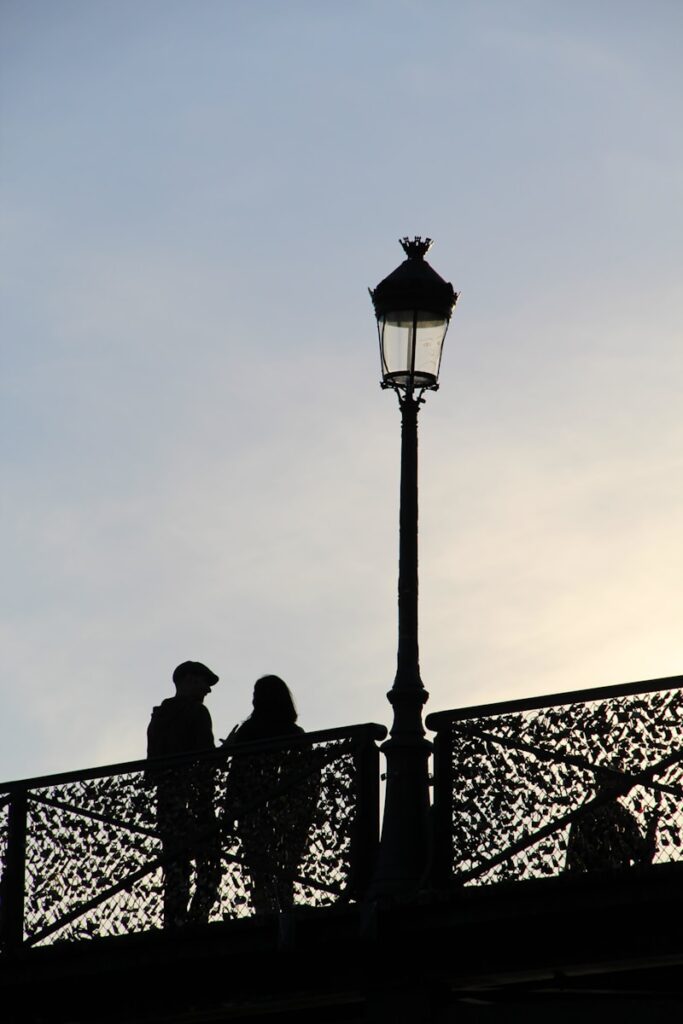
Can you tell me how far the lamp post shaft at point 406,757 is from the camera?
42.3 feet

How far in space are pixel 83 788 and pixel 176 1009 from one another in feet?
5.57

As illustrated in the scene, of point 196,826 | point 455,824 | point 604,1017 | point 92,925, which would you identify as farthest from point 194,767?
point 604,1017

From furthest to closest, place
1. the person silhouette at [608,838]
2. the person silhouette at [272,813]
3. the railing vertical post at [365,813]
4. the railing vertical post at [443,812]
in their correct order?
the person silhouette at [272,813]
the railing vertical post at [365,813]
the railing vertical post at [443,812]
the person silhouette at [608,838]

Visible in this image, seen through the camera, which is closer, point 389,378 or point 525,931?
point 525,931

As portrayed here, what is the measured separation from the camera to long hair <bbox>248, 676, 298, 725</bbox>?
14469mm

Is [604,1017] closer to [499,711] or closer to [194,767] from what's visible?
[499,711]

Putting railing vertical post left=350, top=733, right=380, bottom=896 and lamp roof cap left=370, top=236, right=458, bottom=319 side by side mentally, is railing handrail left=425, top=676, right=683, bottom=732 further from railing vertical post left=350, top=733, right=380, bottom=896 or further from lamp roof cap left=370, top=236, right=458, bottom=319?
lamp roof cap left=370, top=236, right=458, bottom=319

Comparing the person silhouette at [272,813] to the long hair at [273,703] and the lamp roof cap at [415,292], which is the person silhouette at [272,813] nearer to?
the long hair at [273,703]

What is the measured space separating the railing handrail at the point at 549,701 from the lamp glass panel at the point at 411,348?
2.23 meters

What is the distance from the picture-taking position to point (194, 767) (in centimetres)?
1427

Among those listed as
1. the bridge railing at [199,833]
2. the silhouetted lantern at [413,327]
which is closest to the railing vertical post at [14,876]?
the bridge railing at [199,833]

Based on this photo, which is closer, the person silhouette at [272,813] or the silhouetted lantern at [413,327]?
the person silhouette at [272,813]

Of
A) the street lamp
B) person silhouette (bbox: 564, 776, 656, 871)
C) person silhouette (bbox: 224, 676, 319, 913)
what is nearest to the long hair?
person silhouette (bbox: 224, 676, 319, 913)

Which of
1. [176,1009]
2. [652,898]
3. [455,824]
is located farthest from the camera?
[176,1009]
